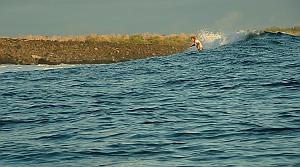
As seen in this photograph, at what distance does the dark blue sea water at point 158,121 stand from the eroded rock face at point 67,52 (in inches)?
848

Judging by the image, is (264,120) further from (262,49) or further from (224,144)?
(262,49)

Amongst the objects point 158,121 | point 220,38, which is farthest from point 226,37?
point 158,121

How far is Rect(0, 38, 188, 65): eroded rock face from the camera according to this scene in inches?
1791

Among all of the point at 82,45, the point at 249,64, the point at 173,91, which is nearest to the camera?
the point at 173,91

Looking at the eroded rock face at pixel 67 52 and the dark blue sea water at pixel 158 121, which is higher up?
the eroded rock face at pixel 67 52

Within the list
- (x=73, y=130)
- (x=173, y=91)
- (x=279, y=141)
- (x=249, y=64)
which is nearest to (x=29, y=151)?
(x=73, y=130)

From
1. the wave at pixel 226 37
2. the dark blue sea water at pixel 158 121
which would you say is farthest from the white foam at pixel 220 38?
the dark blue sea water at pixel 158 121

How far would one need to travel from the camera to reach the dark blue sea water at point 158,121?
31.2ft

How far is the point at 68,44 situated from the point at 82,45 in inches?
54.6

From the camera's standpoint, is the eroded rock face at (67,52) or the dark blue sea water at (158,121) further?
the eroded rock face at (67,52)

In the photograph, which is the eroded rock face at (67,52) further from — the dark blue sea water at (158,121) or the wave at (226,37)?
the dark blue sea water at (158,121)

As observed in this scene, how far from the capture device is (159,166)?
28.8ft

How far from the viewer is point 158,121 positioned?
518 inches

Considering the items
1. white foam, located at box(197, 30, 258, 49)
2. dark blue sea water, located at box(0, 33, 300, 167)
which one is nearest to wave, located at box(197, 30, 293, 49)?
white foam, located at box(197, 30, 258, 49)
